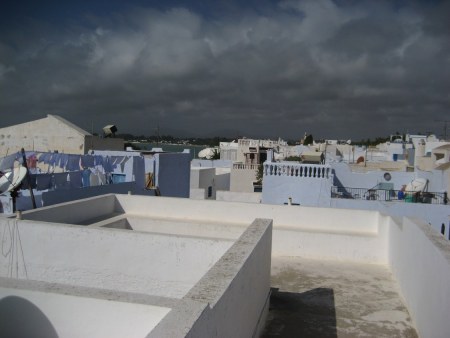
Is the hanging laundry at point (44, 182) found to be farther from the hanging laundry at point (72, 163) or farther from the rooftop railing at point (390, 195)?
the rooftop railing at point (390, 195)

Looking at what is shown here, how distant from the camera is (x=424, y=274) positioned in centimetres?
578

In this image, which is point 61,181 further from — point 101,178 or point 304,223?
point 304,223

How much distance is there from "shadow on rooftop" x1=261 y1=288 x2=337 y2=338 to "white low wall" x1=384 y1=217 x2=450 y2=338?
50.7 inches

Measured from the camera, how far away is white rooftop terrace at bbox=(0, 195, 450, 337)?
3979 millimetres

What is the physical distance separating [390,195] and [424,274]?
14.7 m

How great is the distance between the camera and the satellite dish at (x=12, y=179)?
10430 millimetres

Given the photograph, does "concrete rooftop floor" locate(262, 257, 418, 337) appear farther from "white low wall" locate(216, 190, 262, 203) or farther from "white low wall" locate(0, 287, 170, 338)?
"white low wall" locate(216, 190, 262, 203)

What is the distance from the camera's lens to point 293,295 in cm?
778

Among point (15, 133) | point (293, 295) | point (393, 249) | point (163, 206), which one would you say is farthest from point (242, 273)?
point (15, 133)

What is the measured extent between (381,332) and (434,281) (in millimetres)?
1649

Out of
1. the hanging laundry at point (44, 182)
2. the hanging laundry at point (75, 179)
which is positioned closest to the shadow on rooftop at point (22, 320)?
the hanging laundry at point (44, 182)

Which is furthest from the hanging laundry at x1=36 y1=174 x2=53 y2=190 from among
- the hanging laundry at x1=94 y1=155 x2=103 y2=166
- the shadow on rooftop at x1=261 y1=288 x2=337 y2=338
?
the shadow on rooftop at x1=261 y1=288 x2=337 y2=338

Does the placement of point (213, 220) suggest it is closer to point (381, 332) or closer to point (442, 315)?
point (381, 332)

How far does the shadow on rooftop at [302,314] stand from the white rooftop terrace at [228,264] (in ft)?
0.15
